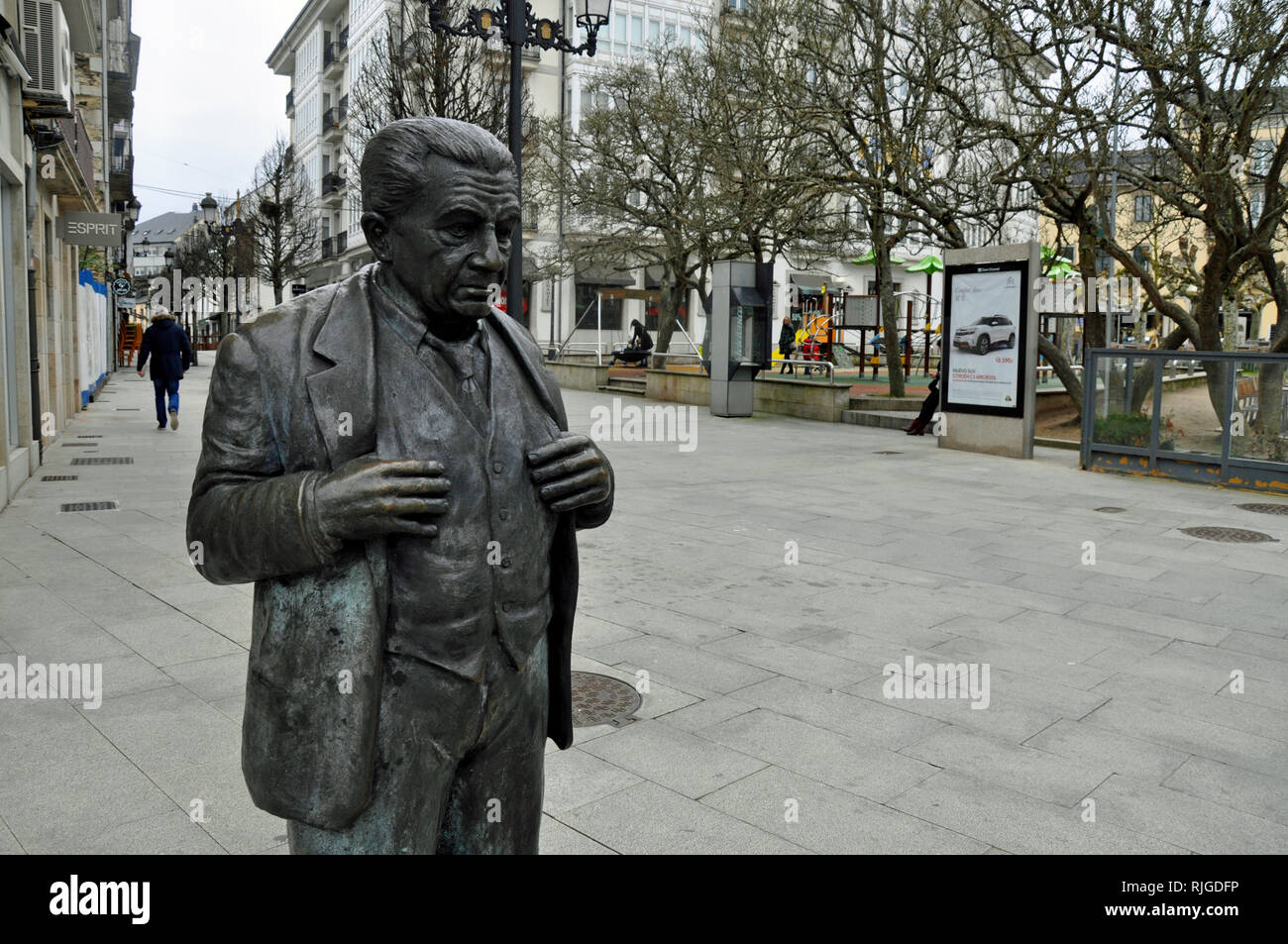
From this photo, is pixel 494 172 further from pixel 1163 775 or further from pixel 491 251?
pixel 1163 775

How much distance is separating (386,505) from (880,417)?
19143 mm

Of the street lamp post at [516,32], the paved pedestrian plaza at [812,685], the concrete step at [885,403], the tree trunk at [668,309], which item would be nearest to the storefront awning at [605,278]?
the tree trunk at [668,309]

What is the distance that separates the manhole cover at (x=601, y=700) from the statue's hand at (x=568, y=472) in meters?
2.88

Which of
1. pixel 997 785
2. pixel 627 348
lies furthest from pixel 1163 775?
pixel 627 348

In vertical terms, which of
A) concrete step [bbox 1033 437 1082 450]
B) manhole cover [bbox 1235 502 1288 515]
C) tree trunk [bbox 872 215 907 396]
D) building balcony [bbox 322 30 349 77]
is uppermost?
building balcony [bbox 322 30 349 77]

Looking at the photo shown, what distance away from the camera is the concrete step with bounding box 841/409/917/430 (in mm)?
19859

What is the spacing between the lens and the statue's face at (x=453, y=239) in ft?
5.98

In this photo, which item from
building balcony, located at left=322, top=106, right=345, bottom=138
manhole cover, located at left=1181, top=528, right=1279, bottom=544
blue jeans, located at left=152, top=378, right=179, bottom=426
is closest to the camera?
manhole cover, located at left=1181, top=528, right=1279, bottom=544

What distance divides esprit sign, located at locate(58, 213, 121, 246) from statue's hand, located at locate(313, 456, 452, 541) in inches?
657

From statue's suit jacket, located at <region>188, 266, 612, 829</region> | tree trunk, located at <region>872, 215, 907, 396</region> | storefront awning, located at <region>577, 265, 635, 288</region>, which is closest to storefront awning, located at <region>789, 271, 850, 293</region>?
storefront awning, located at <region>577, 265, 635, 288</region>

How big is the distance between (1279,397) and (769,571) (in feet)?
26.2

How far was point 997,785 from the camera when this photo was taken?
420 centimetres
